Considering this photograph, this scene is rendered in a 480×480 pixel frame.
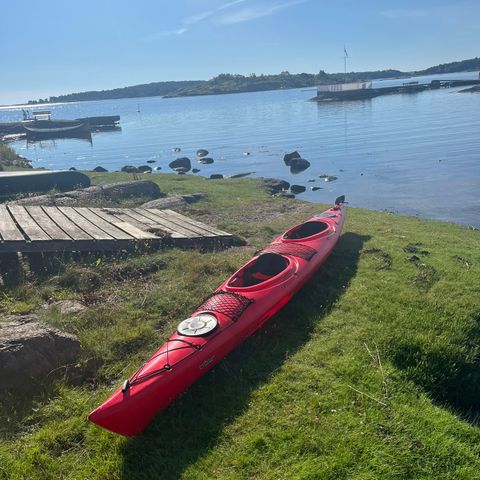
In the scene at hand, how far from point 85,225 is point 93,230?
0.48 metres

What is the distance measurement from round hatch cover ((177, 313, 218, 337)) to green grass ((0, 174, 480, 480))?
568mm

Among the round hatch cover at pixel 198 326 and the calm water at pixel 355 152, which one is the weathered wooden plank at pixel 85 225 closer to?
the round hatch cover at pixel 198 326

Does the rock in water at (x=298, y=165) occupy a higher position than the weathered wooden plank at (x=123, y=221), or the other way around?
the weathered wooden plank at (x=123, y=221)

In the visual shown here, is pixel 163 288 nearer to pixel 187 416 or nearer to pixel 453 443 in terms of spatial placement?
pixel 187 416

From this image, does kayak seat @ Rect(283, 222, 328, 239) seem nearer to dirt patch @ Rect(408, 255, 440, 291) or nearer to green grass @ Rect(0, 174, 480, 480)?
green grass @ Rect(0, 174, 480, 480)

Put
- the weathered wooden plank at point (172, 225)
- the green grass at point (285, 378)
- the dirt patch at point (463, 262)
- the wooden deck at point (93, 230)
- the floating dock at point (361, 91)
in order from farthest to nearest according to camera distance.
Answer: the floating dock at point (361, 91) < the weathered wooden plank at point (172, 225) < the dirt patch at point (463, 262) < the wooden deck at point (93, 230) < the green grass at point (285, 378)

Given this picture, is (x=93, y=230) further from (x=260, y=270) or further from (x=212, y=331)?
(x=212, y=331)

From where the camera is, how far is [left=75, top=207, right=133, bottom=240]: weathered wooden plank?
32.1 ft

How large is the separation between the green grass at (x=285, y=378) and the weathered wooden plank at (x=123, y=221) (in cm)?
96

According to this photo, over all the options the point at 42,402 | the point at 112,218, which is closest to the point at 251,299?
the point at 42,402

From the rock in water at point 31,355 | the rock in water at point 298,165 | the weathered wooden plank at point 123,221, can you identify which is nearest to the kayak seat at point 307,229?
the weathered wooden plank at point 123,221

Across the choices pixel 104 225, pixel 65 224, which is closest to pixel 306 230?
pixel 104 225

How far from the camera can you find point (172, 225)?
11398mm

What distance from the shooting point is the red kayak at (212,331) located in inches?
183
